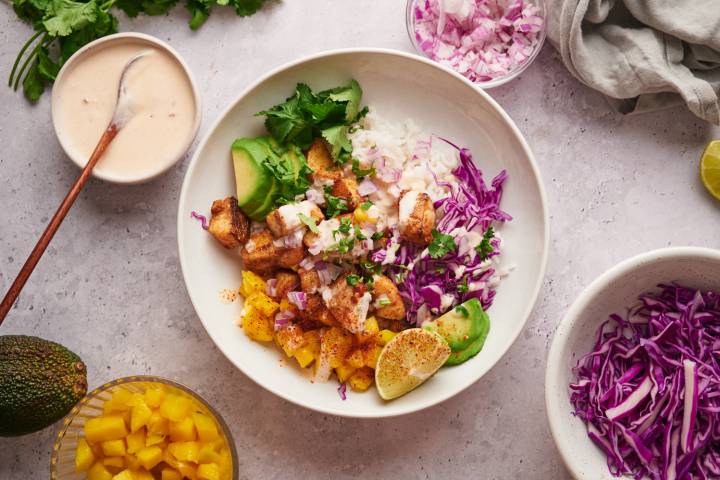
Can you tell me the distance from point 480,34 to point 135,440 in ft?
6.71

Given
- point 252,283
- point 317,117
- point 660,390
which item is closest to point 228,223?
point 252,283

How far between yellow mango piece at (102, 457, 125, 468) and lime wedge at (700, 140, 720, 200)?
2.52 m

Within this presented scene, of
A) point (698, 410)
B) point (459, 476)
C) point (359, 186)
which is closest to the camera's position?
point (698, 410)

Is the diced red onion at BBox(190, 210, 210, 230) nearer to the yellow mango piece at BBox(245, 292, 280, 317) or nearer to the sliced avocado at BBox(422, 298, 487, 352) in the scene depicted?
the yellow mango piece at BBox(245, 292, 280, 317)

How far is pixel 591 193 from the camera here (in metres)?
2.91

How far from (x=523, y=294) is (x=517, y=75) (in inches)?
34.4

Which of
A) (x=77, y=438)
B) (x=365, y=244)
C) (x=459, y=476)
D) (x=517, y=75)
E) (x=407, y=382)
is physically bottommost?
(x=459, y=476)

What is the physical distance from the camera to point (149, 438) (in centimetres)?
263

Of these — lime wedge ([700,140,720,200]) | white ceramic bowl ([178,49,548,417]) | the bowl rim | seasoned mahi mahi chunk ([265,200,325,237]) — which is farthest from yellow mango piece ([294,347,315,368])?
lime wedge ([700,140,720,200])

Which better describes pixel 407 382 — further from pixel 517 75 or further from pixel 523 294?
pixel 517 75

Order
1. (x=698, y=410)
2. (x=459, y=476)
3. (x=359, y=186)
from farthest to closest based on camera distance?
(x=459, y=476), (x=359, y=186), (x=698, y=410)

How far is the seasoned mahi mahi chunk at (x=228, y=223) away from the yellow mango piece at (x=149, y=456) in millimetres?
799

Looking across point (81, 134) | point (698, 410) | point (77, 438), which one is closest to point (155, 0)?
point (81, 134)

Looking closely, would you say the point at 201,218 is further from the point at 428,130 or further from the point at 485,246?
the point at 485,246
